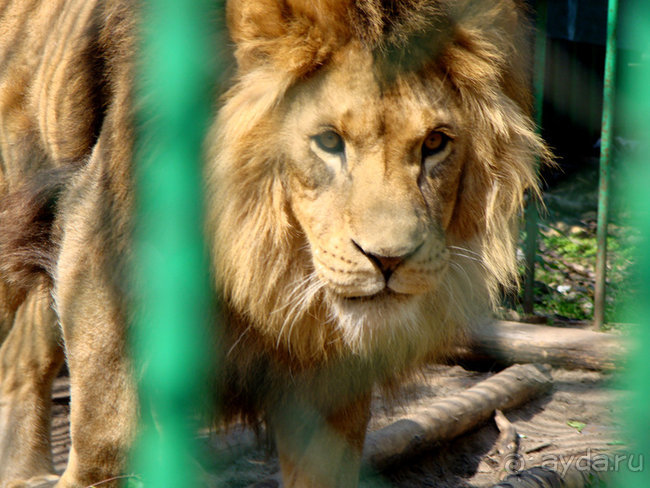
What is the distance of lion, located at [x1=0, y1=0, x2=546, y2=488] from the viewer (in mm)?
1894

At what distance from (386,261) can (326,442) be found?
839 millimetres

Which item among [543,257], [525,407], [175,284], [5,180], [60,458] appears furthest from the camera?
[543,257]

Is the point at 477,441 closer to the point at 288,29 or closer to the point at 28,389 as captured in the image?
the point at 28,389

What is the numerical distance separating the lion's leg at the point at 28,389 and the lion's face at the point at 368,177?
1436 mm

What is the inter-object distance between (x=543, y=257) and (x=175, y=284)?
15.8 ft

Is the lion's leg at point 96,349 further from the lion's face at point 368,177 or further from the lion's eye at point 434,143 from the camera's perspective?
the lion's eye at point 434,143

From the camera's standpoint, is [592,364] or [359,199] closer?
[359,199]

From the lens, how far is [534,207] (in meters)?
4.50

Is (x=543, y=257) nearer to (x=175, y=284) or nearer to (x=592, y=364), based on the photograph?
(x=592, y=364)

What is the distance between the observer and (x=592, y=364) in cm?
383

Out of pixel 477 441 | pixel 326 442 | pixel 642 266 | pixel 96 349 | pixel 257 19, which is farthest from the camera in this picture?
pixel 477 441

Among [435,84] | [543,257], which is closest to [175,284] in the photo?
Answer: [435,84]

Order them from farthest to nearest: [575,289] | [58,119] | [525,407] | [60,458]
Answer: [575,289] < [525,407] < [60,458] < [58,119]

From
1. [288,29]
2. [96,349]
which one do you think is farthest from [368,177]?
[96,349]
